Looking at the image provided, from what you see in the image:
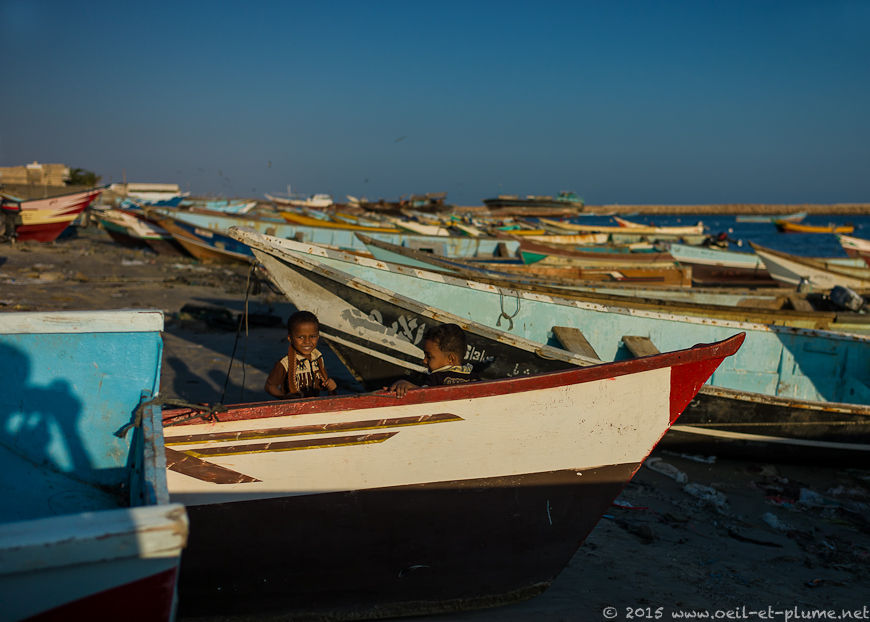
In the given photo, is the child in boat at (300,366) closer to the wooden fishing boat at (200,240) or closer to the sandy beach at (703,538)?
the sandy beach at (703,538)

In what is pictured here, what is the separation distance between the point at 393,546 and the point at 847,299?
8754 mm

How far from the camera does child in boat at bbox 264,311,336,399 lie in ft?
13.0

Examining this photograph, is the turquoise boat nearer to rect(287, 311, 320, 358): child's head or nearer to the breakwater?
rect(287, 311, 320, 358): child's head

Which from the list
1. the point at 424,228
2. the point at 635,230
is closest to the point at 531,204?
the point at 635,230

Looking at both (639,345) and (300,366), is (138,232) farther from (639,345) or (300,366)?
(300,366)

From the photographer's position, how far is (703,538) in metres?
4.51

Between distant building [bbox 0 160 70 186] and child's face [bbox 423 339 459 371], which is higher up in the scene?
distant building [bbox 0 160 70 186]

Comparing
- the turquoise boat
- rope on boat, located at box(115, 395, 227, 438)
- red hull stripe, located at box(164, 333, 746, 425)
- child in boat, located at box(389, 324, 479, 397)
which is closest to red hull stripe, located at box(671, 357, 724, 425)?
red hull stripe, located at box(164, 333, 746, 425)

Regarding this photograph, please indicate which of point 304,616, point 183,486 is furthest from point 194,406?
point 304,616

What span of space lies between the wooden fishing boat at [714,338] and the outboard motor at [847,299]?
6.45 ft

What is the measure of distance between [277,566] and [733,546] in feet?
10.6

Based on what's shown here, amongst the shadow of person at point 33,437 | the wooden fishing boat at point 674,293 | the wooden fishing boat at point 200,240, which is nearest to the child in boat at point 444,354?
the shadow of person at point 33,437

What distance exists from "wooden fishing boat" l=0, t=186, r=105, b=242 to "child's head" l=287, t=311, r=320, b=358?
62.0ft

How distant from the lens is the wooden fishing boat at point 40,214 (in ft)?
61.7
